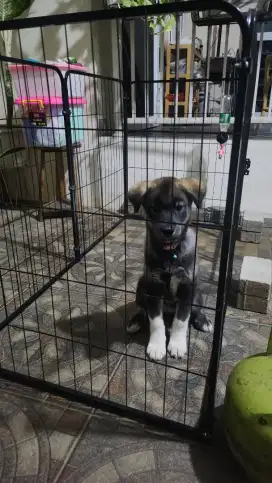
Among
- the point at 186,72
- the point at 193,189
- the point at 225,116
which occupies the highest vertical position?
the point at 186,72

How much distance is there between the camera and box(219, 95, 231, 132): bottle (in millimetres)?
2559

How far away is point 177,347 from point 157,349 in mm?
91

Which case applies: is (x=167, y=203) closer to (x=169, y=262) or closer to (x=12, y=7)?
(x=169, y=262)

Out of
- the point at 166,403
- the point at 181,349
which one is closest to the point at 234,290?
the point at 181,349

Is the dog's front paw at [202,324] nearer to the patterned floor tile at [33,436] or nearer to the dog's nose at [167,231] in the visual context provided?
the dog's nose at [167,231]

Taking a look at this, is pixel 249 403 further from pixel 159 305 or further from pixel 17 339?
pixel 17 339

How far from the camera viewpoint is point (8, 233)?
3.00m

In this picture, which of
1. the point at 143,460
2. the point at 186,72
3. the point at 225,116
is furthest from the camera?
the point at 186,72

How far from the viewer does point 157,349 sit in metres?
1.49

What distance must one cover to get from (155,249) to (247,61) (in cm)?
85

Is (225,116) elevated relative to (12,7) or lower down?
lower down

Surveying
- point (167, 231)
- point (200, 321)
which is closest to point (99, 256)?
point (200, 321)

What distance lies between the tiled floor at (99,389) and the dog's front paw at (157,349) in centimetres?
3

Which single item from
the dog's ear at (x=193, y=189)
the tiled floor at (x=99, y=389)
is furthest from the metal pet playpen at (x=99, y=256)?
the dog's ear at (x=193, y=189)
